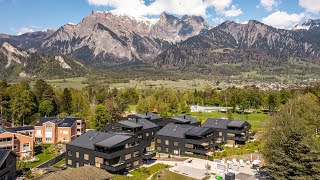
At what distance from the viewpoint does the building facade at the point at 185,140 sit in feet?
189

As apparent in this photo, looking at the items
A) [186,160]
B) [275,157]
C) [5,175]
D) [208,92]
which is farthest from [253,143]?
[208,92]

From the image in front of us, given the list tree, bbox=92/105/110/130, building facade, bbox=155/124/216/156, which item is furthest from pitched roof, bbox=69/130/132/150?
tree, bbox=92/105/110/130

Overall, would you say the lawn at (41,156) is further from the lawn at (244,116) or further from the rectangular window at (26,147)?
the lawn at (244,116)

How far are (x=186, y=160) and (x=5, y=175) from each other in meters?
28.8

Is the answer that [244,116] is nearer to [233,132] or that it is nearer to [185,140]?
[233,132]

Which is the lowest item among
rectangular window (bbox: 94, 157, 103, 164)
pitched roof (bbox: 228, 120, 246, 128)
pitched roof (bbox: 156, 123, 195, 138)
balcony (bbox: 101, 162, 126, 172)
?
balcony (bbox: 101, 162, 126, 172)

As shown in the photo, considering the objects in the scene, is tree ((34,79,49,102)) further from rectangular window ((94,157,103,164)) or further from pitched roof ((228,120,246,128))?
pitched roof ((228,120,246,128))

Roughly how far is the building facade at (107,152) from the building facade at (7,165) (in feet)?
31.0

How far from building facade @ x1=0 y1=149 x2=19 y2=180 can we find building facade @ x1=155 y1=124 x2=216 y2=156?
93.0ft

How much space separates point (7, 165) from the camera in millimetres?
39625

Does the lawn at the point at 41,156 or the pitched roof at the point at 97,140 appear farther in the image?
the lawn at the point at 41,156

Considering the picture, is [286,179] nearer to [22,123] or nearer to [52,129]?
[52,129]

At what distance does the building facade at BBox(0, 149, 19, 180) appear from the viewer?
125ft

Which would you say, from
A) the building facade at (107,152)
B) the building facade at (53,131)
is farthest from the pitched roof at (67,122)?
the building facade at (107,152)
